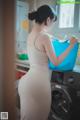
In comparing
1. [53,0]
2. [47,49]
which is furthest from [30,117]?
[53,0]

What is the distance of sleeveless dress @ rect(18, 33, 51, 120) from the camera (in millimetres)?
1778

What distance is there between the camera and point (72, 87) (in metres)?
1.97

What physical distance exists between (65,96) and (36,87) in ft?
1.23

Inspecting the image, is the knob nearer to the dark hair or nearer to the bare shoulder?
the bare shoulder

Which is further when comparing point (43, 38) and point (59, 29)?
point (59, 29)

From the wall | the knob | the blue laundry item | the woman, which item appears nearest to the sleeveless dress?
the woman

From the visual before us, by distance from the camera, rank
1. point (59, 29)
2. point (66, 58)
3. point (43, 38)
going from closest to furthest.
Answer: point (43, 38)
point (66, 58)
point (59, 29)

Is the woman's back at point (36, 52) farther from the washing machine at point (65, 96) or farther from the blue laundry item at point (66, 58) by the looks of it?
the washing machine at point (65, 96)

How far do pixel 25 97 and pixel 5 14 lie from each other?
77cm

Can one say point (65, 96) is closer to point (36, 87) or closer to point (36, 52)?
point (36, 87)

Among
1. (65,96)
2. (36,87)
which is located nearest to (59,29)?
(65,96)

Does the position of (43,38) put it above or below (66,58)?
above

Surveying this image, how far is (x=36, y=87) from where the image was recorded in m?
1.80

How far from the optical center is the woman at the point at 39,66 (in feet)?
5.72
